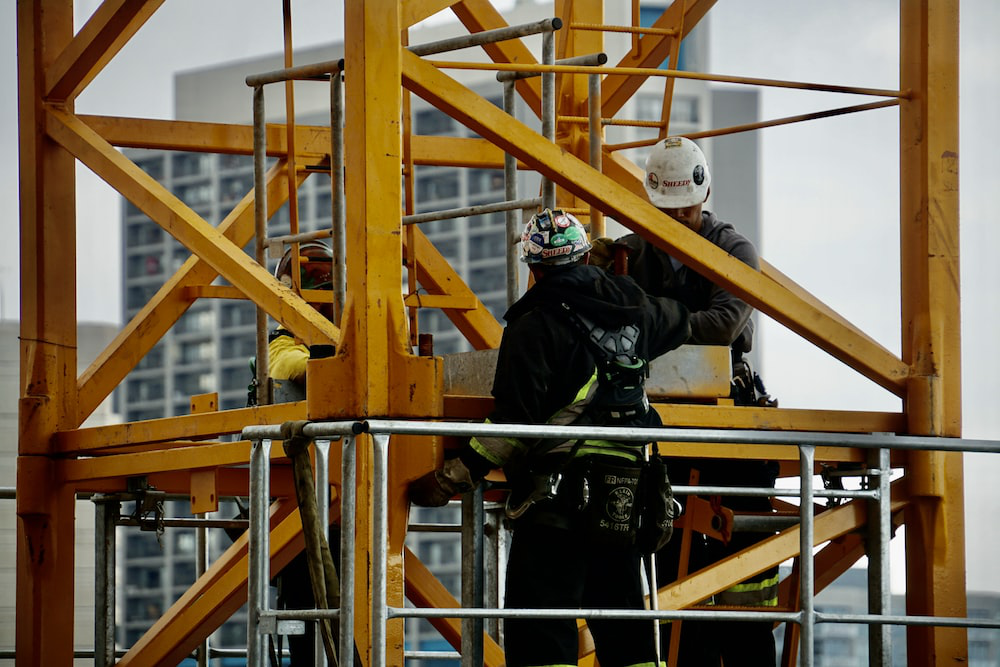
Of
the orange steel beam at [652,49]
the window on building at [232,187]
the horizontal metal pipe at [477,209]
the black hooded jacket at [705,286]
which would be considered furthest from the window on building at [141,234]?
the horizontal metal pipe at [477,209]

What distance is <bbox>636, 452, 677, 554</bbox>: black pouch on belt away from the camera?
6.64m

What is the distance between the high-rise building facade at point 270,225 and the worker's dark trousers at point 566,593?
75754 millimetres

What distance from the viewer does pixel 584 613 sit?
5.87m

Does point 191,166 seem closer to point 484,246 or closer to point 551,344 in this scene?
point 484,246

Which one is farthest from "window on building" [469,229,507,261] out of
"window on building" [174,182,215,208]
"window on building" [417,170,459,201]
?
"window on building" [174,182,215,208]

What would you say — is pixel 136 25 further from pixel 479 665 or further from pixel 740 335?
pixel 479 665

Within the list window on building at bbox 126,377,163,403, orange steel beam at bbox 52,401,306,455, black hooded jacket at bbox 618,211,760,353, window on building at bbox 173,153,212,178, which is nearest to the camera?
orange steel beam at bbox 52,401,306,455

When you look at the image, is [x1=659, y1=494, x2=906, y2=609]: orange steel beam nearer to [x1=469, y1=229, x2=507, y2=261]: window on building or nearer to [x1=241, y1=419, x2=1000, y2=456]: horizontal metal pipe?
[x1=241, y1=419, x2=1000, y2=456]: horizontal metal pipe

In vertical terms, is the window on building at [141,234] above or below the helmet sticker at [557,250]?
above

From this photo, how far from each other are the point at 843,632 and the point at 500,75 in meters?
62.2

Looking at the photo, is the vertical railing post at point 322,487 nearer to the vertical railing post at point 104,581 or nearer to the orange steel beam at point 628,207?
the orange steel beam at point 628,207

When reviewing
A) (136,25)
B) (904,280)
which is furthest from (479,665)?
(136,25)

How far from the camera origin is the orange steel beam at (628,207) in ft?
22.4

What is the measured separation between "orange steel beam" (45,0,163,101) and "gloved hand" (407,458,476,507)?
12.1ft
